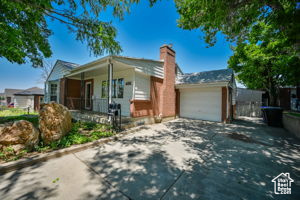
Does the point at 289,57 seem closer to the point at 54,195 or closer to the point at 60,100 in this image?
the point at 54,195

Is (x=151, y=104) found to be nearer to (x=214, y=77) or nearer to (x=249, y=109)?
(x=214, y=77)

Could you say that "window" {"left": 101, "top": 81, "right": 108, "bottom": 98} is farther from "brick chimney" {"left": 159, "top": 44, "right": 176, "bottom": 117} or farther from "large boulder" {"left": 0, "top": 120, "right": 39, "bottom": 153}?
"large boulder" {"left": 0, "top": 120, "right": 39, "bottom": 153}

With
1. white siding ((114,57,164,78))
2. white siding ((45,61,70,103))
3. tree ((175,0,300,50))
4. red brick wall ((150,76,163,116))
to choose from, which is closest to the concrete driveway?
tree ((175,0,300,50))

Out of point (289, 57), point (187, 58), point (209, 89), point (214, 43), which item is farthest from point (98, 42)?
point (289, 57)

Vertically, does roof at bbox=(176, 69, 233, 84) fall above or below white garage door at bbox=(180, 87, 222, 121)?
above

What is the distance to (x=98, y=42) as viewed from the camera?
4.94m

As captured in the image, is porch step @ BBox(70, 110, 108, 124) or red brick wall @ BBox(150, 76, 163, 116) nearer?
porch step @ BBox(70, 110, 108, 124)

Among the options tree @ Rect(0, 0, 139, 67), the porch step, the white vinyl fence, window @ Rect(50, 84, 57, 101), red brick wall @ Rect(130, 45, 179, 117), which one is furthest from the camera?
the white vinyl fence

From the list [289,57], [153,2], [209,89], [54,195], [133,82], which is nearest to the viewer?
[54,195]

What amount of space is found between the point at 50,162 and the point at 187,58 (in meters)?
13.3

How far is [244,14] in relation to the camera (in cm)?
444

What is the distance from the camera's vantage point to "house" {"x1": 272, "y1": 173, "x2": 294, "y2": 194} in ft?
7.02

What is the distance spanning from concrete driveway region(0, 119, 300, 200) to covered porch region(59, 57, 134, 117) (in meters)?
3.58

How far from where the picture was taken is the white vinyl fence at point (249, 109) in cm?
1265
